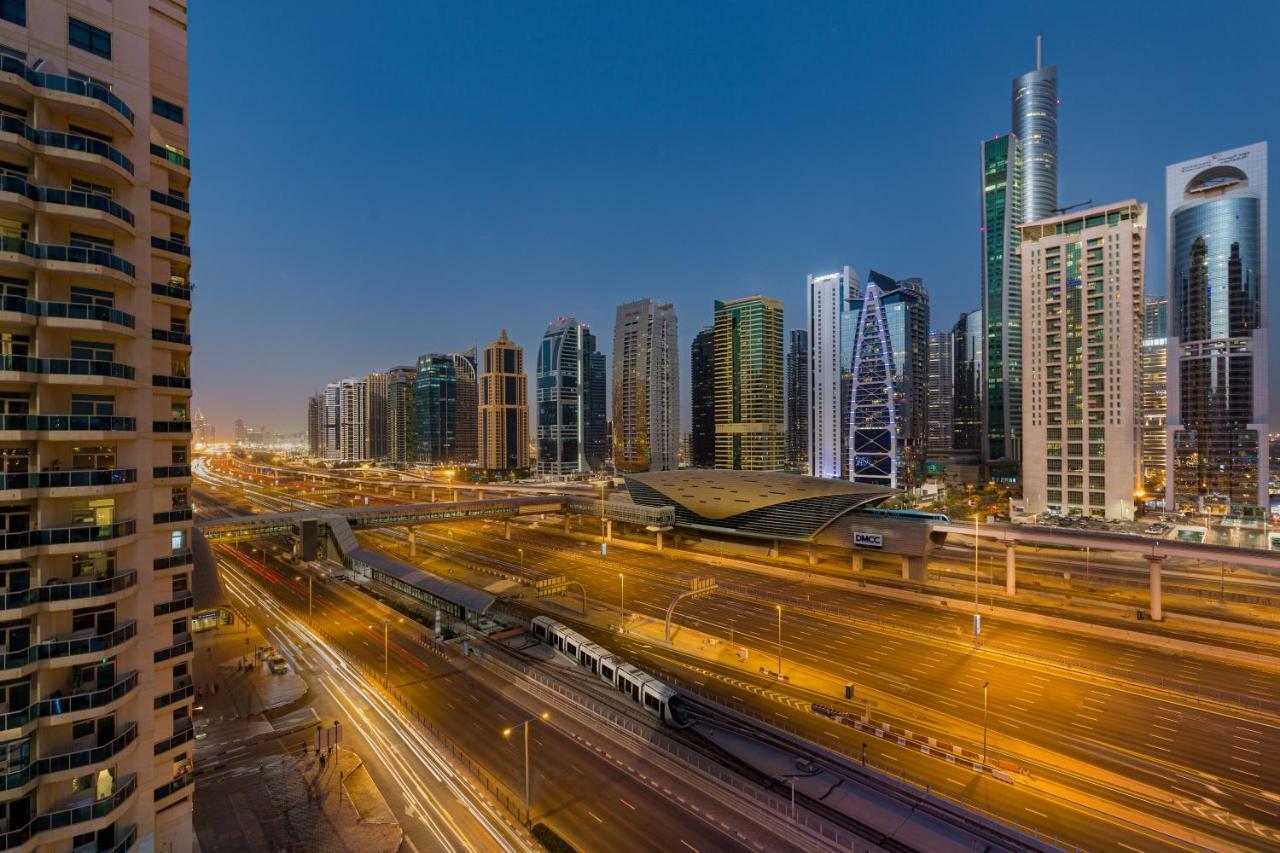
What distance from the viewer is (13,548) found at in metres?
19.7

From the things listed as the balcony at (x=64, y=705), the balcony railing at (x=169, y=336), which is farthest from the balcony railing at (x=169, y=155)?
the balcony at (x=64, y=705)

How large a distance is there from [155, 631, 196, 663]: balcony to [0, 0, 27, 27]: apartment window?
1064 inches

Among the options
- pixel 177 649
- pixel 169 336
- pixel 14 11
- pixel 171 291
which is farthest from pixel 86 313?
pixel 177 649

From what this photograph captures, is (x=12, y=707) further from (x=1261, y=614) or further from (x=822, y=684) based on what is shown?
(x=1261, y=614)

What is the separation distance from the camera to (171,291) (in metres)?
26.0

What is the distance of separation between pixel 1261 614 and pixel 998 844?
2757 inches

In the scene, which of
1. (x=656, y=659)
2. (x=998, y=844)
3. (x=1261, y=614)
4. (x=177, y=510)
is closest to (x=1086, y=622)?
(x=1261, y=614)

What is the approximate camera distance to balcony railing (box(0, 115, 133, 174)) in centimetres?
1990

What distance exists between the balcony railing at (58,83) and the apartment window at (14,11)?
1.81m

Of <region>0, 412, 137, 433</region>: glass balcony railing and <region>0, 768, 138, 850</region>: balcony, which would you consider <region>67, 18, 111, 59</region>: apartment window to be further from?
<region>0, 768, 138, 850</region>: balcony

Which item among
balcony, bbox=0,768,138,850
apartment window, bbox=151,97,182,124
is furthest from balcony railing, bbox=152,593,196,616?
apartment window, bbox=151,97,182,124

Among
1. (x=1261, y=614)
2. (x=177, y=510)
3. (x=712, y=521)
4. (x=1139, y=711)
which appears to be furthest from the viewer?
(x=712, y=521)

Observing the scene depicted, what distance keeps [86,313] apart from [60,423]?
464cm

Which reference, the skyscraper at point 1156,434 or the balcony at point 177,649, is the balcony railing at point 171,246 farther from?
the skyscraper at point 1156,434
